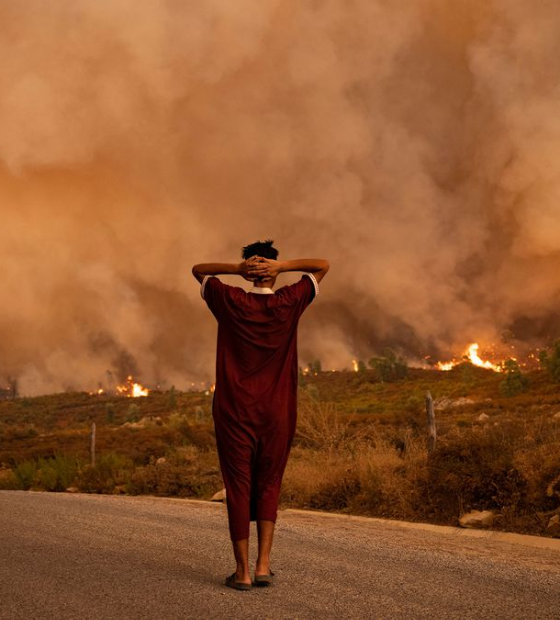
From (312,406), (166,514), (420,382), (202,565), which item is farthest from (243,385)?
A: (420,382)

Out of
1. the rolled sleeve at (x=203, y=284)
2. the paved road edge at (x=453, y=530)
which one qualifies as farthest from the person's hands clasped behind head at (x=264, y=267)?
the paved road edge at (x=453, y=530)

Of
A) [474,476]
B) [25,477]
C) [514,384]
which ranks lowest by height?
[25,477]

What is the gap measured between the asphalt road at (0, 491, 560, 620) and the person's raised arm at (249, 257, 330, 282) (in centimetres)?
221

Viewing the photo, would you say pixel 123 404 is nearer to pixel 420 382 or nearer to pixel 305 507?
pixel 420 382

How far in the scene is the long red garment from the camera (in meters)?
4.55

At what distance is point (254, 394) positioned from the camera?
4.58m

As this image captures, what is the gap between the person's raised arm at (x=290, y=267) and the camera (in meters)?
4.71

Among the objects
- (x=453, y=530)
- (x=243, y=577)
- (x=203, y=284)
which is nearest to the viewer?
(x=243, y=577)

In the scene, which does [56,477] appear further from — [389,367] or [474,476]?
[389,367]

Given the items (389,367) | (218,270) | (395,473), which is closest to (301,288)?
(218,270)

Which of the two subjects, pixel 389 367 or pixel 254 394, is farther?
pixel 389 367

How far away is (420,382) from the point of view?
10675cm

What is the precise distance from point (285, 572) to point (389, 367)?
388 feet

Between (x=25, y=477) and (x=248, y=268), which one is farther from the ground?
(x=248, y=268)
